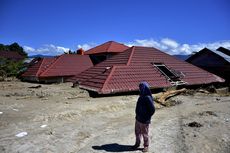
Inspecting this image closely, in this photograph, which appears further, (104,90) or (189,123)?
(104,90)

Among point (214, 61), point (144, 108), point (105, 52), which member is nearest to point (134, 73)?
point (144, 108)

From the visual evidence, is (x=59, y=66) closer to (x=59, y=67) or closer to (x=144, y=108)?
(x=59, y=67)

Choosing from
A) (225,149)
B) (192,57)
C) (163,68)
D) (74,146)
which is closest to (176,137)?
(225,149)

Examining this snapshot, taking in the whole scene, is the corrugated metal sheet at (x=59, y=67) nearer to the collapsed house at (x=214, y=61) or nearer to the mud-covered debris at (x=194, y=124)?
the collapsed house at (x=214, y=61)

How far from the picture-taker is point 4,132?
8.68 metres

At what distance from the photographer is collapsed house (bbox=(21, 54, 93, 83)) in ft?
86.2

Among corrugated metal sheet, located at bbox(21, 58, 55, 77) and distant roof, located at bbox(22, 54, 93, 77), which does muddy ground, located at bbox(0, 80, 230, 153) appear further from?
corrugated metal sheet, located at bbox(21, 58, 55, 77)

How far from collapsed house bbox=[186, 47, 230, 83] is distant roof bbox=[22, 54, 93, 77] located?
Answer: 1238 centimetres

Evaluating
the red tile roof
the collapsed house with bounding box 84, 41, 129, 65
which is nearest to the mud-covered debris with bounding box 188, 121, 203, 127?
the red tile roof

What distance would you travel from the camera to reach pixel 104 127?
9.59 m

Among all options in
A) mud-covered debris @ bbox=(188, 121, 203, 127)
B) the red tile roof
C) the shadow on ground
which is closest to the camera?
the shadow on ground

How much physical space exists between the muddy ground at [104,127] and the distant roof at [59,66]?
12647 mm

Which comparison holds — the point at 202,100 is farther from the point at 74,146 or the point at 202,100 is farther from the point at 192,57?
the point at 192,57

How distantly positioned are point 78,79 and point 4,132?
478 inches
